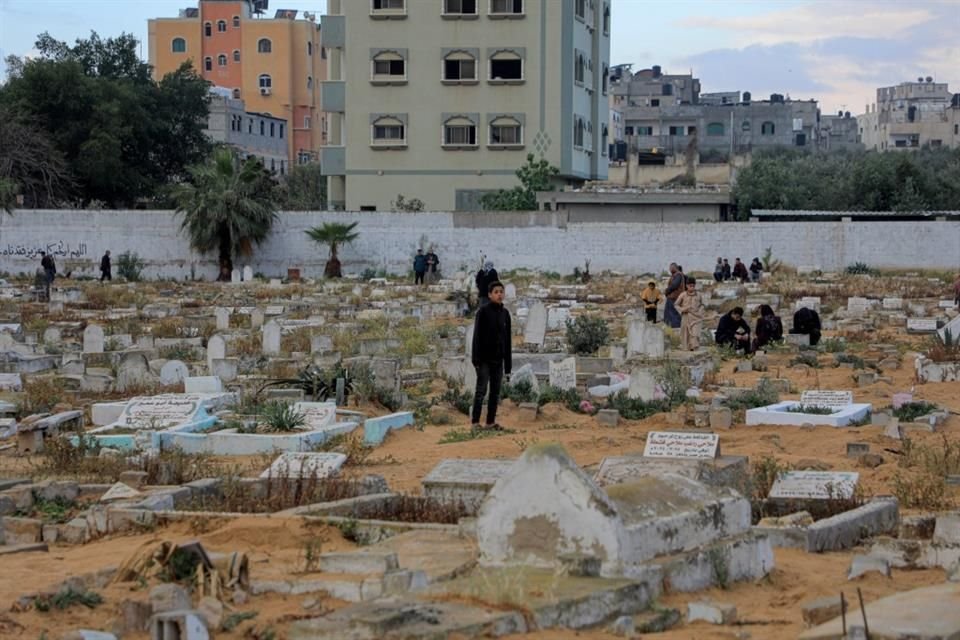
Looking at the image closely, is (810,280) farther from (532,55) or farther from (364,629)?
(364,629)

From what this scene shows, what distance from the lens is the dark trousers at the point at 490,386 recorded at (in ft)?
52.0

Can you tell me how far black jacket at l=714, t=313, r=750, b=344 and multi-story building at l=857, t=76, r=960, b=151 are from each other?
92653 millimetres

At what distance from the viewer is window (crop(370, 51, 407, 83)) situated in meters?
60.1

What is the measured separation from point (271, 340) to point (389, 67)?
122ft

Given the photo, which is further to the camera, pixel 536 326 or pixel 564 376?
pixel 536 326

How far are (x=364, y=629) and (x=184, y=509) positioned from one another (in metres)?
4.25

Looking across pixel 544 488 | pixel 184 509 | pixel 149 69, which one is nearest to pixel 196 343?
pixel 184 509

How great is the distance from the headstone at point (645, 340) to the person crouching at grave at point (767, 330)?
2.59 m

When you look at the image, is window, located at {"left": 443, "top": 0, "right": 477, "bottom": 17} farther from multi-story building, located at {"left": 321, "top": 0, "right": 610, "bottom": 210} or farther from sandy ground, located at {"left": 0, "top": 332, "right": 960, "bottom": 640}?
sandy ground, located at {"left": 0, "top": 332, "right": 960, "bottom": 640}

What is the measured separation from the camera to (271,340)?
24.2 m

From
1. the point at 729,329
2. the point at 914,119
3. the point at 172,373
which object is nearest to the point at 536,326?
the point at 729,329

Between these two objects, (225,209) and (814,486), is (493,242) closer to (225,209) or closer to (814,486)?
(225,209)

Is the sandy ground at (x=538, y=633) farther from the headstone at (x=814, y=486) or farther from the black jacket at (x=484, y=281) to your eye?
the black jacket at (x=484, y=281)

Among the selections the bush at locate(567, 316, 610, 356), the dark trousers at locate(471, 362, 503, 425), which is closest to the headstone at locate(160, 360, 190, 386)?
the dark trousers at locate(471, 362, 503, 425)
